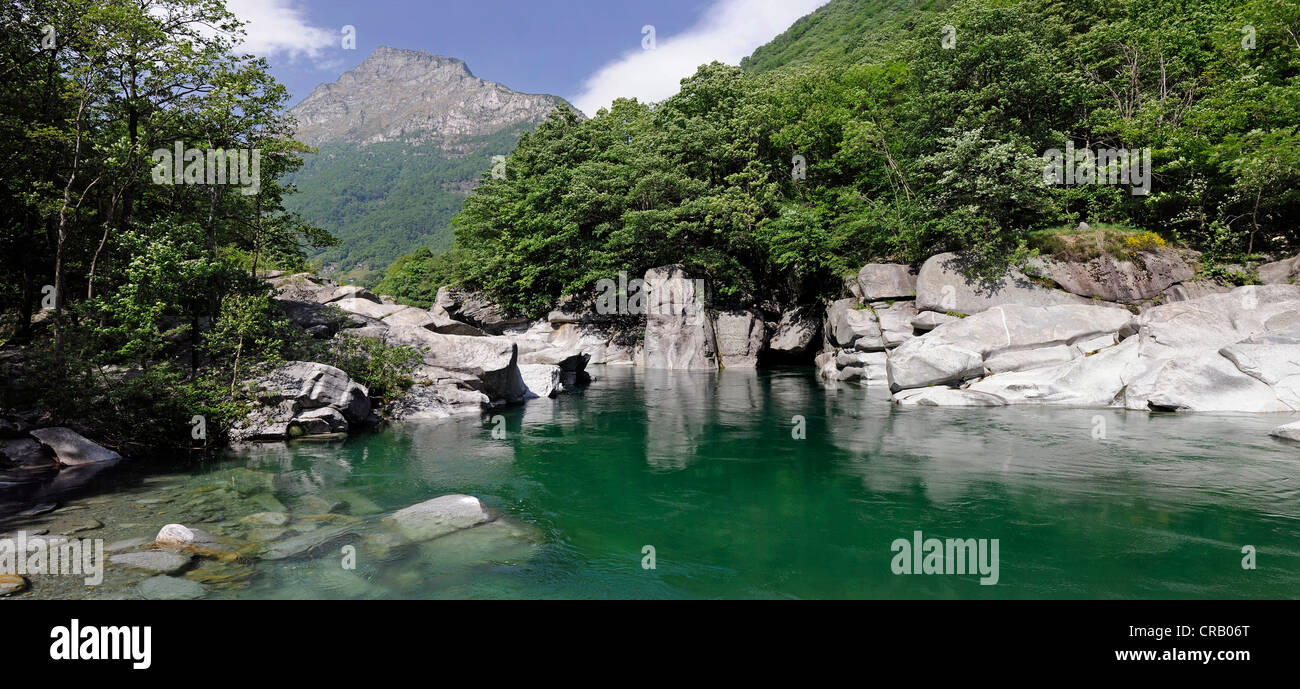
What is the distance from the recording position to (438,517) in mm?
8820

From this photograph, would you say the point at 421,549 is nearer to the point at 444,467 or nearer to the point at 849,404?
the point at 444,467

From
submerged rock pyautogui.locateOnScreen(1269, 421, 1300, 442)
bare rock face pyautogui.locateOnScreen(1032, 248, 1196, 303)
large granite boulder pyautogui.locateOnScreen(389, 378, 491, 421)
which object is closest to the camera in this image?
submerged rock pyautogui.locateOnScreen(1269, 421, 1300, 442)

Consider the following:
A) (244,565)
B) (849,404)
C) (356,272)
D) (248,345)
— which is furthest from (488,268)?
(356,272)

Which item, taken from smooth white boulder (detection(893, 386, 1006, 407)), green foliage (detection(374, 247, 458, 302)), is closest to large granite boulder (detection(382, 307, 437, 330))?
smooth white boulder (detection(893, 386, 1006, 407))

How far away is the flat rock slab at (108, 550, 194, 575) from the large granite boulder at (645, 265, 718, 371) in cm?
2911

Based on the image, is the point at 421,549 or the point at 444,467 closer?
the point at 421,549

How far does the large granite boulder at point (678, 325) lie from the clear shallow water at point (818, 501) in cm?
1722

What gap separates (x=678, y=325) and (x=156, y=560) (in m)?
30.3

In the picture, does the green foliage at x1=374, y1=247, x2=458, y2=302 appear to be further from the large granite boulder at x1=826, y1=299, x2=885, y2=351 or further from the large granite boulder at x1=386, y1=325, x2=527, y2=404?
the large granite boulder at x1=826, y1=299, x2=885, y2=351

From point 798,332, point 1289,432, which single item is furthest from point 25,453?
point 798,332

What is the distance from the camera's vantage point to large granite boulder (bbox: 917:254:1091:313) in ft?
75.7

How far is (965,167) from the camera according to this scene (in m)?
25.0
